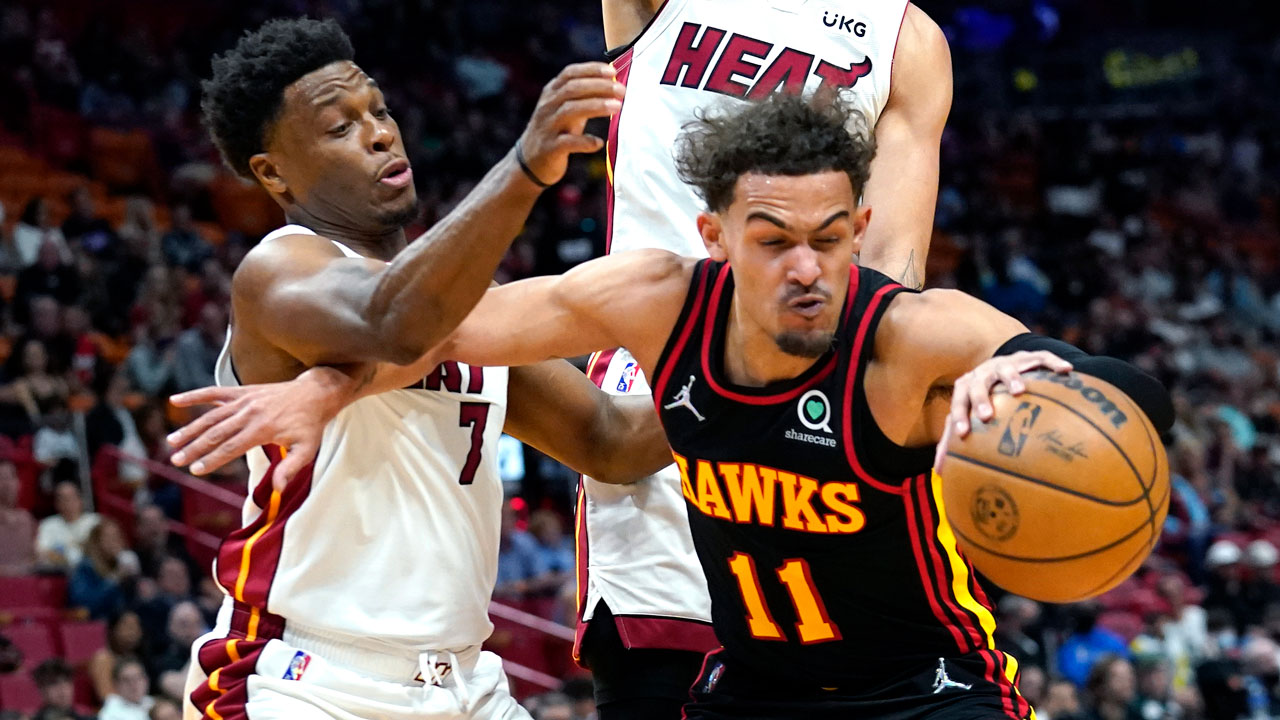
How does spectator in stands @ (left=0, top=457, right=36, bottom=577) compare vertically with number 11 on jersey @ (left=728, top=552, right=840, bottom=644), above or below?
below

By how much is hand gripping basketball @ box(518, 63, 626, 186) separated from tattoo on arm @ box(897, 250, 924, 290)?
126 cm

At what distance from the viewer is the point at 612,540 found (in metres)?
4.60

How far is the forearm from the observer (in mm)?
3580

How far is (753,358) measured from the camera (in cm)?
384

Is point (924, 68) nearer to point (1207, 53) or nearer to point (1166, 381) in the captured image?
point (1166, 381)

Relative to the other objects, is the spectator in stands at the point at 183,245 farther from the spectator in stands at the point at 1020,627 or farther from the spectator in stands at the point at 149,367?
the spectator in stands at the point at 1020,627

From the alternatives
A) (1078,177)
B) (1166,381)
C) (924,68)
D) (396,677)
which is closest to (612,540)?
(396,677)

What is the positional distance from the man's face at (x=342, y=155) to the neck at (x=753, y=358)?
999mm

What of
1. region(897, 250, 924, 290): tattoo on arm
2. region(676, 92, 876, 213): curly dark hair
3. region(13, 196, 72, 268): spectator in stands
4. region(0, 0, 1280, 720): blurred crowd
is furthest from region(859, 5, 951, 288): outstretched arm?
region(13, 196, 72, 268): spectator in stands

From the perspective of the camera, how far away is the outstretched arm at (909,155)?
4543 millimetres

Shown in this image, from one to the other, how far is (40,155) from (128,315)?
3746 mm

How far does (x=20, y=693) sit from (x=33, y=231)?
5002 millimetres

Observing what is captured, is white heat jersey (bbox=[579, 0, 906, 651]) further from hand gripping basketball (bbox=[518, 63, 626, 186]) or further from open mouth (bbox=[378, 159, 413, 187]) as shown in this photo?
hand gripping basketball (bbox=[518, 63, 626, 186])

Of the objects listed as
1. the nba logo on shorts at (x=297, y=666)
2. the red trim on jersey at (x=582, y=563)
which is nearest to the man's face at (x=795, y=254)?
the red trim on jersey at (x=582, y=563)
